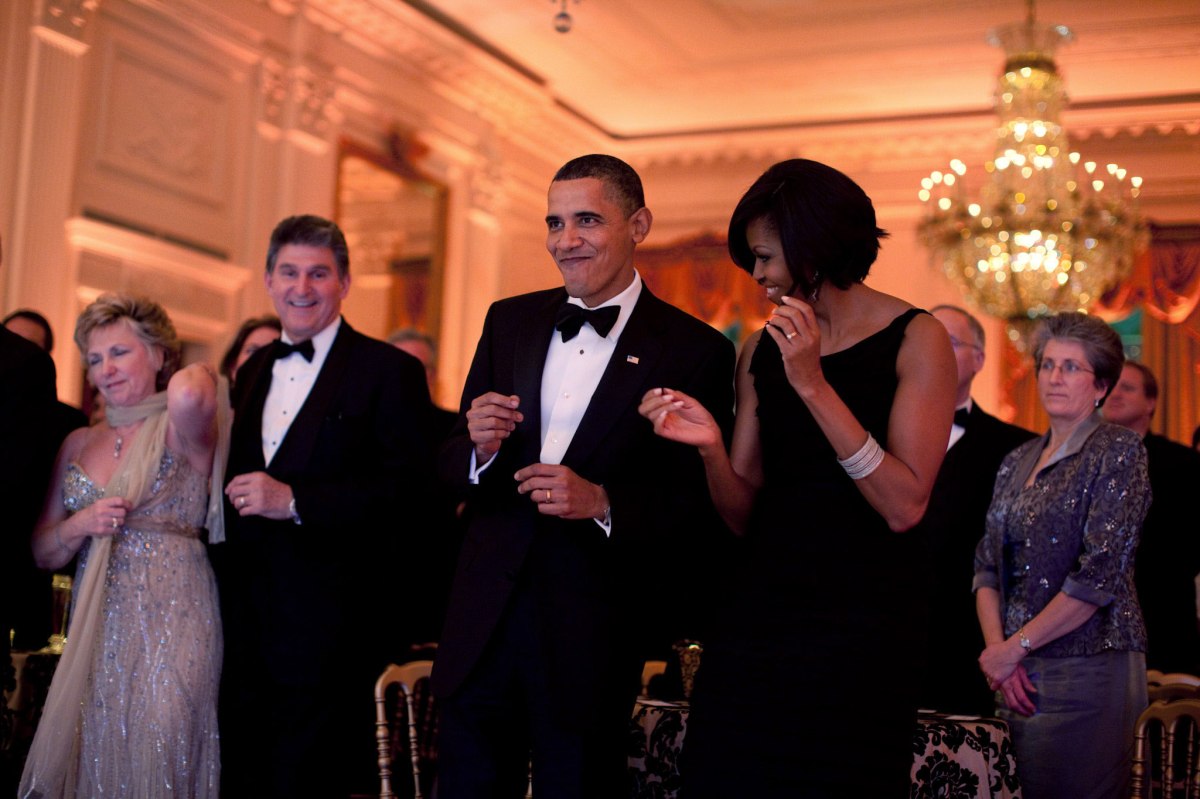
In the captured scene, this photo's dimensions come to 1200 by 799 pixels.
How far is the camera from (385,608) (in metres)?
3.47

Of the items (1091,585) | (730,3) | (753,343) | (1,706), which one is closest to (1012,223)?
(730,3)

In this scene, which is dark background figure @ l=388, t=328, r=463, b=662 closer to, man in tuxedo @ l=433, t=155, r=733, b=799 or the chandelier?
man in tuxedo @ l=433, t=155, r=733, b=799

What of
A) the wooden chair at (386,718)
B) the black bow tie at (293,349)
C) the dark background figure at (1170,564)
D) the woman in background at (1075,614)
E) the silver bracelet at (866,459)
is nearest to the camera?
the silver bracelet at (866,459)

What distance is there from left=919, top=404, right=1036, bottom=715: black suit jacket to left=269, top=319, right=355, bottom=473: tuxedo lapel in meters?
1.86

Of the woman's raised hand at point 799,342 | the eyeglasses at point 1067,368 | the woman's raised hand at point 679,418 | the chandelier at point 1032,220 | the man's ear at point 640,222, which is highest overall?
the chandelier at point 1032,220

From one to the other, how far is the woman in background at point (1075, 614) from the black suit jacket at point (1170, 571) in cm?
179

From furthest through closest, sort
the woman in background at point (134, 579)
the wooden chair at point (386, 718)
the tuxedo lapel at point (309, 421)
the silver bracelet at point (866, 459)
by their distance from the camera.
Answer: the tuxedo lapel at point (309, 421)
the woman in background at point (134, 579)
the wooden chair at point (386, 718)
the silver bracelet at point (866, 459)

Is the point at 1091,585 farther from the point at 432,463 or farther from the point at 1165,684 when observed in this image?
the point at 432,463

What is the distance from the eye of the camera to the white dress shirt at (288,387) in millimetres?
3434

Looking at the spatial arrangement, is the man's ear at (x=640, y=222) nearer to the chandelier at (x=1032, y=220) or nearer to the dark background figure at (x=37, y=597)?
the dark background figure at (x=37, y=597)

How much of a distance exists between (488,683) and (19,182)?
19.1 ft

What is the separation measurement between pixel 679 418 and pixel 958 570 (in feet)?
6.61

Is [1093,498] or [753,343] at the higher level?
[753,343]

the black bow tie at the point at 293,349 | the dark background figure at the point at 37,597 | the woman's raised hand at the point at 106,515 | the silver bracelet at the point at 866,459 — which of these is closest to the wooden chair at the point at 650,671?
the black bow tie at the point at 293,349
